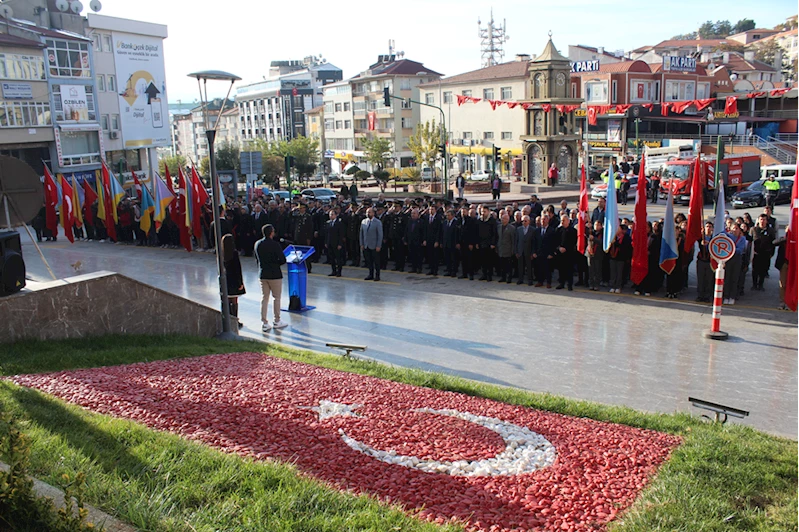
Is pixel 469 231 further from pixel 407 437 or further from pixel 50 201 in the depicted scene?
pixel 50 201

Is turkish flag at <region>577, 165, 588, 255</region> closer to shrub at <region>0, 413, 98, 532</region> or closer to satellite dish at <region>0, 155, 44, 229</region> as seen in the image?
satellite dish at <region>0, 155, 44, 229</region>

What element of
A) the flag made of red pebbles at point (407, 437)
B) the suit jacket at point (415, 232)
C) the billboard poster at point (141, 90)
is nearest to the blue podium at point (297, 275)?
the suit jacket at point (415, 232)

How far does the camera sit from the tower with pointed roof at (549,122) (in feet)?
146

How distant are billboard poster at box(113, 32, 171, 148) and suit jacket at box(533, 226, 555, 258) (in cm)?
5317

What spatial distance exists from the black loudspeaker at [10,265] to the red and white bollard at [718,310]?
36.0 feet

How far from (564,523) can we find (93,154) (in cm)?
5612

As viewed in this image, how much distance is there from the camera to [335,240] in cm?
1933

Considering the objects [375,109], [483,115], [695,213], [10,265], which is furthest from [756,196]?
[375,109]

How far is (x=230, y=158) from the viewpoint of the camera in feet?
243

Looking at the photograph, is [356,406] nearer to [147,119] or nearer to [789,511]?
[789,511]

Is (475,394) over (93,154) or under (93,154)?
under

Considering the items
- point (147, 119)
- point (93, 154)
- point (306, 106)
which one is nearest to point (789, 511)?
point (93, 154)

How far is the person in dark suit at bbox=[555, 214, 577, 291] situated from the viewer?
653 inches

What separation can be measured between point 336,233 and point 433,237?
2682 millimetres
